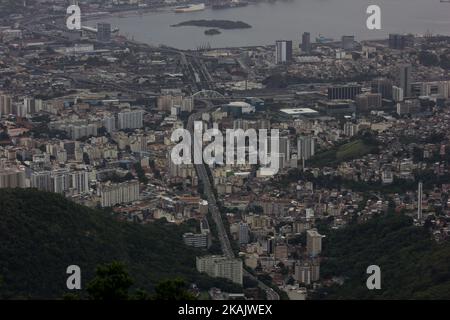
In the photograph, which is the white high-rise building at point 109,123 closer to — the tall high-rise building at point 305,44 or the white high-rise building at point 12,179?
the white high-rise building at point 12,179

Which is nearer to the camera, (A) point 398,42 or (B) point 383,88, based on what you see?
(B) point 383,88

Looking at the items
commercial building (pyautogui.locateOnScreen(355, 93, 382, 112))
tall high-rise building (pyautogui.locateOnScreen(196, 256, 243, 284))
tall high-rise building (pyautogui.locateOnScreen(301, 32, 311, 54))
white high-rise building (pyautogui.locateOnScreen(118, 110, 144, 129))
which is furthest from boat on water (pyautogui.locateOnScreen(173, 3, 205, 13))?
tall high-rise building (pyautogui.locateOnScreen(196, 256, 243, 284))

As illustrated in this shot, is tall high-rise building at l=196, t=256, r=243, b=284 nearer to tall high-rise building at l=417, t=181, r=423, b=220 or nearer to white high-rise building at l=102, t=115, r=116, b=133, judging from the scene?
tall high-rise building at l=417, t=181, r=423, b=220

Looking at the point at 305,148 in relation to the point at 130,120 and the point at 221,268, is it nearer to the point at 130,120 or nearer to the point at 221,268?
the point at 130,120

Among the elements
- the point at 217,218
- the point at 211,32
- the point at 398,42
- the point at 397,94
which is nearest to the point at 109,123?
the point at 397,94

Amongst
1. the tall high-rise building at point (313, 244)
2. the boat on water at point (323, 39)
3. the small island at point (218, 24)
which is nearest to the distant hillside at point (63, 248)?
the tall high-rise building at point (313, 244)

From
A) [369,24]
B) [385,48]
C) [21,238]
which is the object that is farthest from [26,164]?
[369,24]
